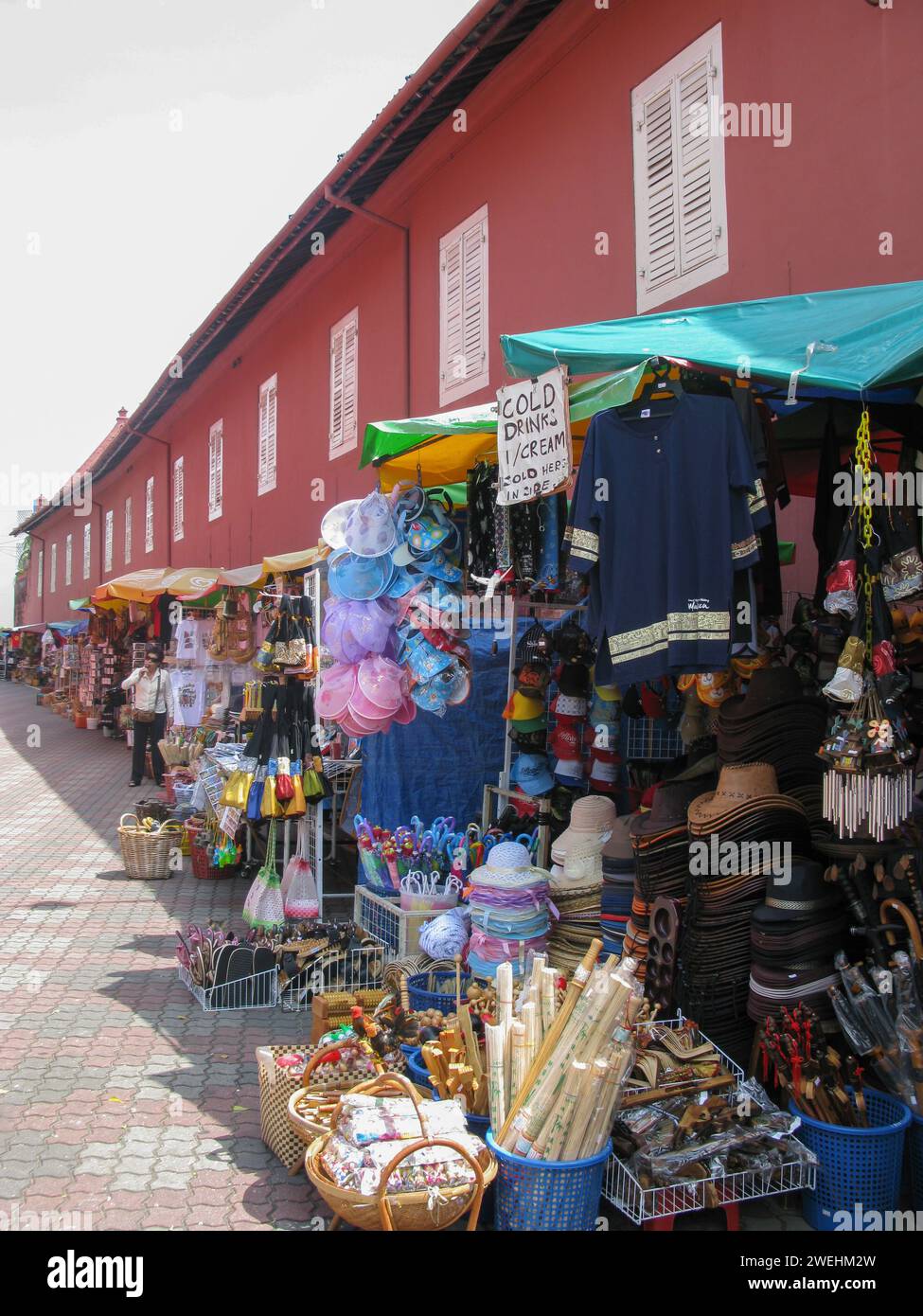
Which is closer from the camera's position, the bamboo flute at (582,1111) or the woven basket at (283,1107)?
the bamboo flute at (582,1111)

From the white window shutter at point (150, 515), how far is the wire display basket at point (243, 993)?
19395 mm

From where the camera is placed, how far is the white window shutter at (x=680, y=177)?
6668mm

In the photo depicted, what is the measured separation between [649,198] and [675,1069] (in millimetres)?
5822

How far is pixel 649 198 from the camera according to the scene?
7.25m

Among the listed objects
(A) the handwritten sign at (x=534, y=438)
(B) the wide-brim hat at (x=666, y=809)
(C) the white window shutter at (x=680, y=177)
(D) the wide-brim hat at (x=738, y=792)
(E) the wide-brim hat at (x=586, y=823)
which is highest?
(C) the white window shutter at (x=680, y=177)

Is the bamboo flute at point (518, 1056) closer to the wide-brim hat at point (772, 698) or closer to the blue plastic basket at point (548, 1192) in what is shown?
the blue plastic basket at point (548, 1192)

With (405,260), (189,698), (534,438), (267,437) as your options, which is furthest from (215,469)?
(534,438)

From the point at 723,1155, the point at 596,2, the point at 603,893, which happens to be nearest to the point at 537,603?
the point at 603,893

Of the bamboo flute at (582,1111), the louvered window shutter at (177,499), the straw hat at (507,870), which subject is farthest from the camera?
the louvered window shutter at (177,499)

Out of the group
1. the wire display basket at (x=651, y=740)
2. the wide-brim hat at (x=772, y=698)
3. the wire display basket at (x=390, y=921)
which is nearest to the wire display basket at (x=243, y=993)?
the wire display basket at (x=390, y=921)

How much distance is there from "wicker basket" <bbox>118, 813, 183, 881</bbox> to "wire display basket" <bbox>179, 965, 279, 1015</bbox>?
11.9ft

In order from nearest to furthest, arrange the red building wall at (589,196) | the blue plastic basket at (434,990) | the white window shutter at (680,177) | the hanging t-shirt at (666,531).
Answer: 1. the hanging t-shirt at (666,531)
2. the blue plastic basket at (434,990)
3. the red building wall at (589,196)
4. the white window shutter at (680,177)

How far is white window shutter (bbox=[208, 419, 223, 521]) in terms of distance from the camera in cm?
1833
